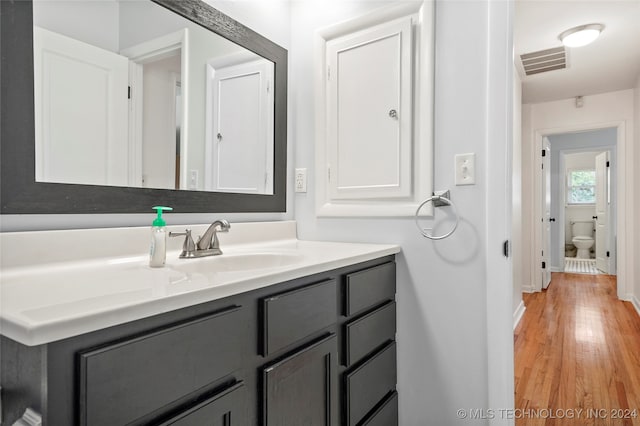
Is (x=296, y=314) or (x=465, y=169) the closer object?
(x=296, y=314)

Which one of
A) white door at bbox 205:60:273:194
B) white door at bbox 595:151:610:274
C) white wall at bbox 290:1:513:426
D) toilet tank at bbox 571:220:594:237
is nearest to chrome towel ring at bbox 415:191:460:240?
white wall at bbox 290:1:513:426

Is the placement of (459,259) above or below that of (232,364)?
above

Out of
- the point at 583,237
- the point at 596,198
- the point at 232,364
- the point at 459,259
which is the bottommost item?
the point at 583,237

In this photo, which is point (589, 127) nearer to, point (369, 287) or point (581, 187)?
point (581, 187)

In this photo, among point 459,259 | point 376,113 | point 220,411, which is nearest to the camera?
point 220,411

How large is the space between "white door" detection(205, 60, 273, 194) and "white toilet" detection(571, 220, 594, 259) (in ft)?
25.0

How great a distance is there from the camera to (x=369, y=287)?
1310 millimetres

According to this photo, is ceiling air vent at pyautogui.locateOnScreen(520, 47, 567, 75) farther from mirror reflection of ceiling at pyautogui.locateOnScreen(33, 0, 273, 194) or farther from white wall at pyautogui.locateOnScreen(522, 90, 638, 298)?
mirror reflection of ceiling at pyautogui.locateOnScreen(33, 0, 273, 194)

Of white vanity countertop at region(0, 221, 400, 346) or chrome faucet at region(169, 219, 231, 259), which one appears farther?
chrome faucet at region(169, 219, 231, 259)

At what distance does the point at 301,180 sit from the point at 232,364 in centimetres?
115

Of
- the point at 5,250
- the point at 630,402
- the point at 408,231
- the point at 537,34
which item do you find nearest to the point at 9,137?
the point at 5,250

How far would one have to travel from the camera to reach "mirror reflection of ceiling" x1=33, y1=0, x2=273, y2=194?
0.99 metres

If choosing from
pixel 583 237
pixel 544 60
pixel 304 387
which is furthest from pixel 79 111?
pixel 583 237

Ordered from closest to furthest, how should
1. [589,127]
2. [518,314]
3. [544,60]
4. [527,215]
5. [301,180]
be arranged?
1. [301,180]
2. [544,60]
3. [518,314]
4. [589,127]
5. [527,215]
